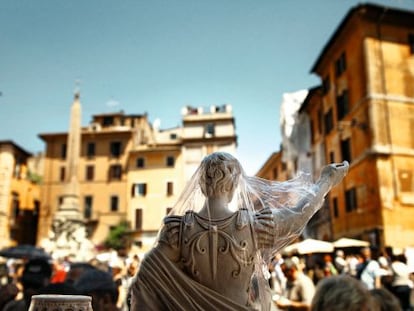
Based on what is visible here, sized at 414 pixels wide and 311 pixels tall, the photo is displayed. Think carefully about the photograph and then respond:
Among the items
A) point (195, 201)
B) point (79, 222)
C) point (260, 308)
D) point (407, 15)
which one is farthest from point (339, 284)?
point (407, 15)

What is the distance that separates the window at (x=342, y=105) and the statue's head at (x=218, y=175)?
2381 centimetres

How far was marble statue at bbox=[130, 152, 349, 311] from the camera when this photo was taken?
6.77 ft

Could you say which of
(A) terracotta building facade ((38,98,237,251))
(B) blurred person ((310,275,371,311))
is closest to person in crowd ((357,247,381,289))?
(B) blurred person ((310,275,371,311))

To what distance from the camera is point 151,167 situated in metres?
45.4

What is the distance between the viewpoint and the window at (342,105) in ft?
81.9

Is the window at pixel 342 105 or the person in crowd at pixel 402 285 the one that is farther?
the window at pixel 342 105

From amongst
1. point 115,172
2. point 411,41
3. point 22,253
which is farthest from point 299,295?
point 115,172

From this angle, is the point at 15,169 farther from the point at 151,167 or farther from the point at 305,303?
the point at 305,303

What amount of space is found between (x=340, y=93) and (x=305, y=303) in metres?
21.8

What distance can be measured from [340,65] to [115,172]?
90.5 feet

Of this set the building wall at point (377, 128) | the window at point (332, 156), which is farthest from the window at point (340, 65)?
the window at point (332, 156)

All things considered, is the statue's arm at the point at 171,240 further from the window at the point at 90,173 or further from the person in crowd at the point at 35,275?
the window at the point at 90,173

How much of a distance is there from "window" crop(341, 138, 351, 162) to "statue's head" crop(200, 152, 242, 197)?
23086 millimetres

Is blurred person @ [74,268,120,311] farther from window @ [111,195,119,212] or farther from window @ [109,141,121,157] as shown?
window @ [109,141,121,157]
